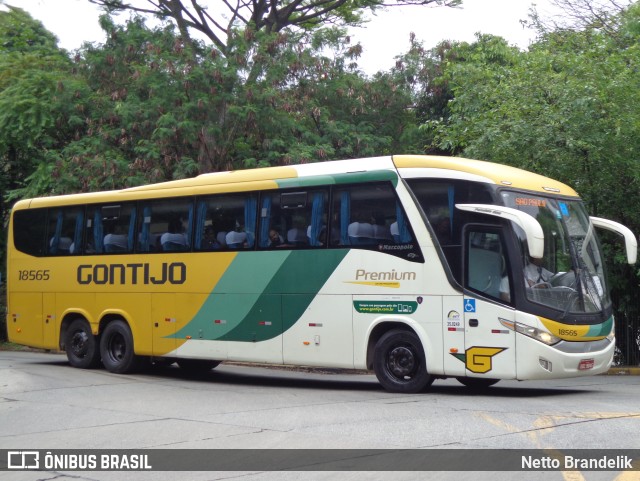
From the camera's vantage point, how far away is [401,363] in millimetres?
13930

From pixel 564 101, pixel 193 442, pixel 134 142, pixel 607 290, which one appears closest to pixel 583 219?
pixel 607 290

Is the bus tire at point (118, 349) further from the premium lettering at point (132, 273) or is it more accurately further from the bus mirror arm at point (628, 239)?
the bus mirror arm at point (628, 239)

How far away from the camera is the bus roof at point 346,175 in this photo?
1355cm

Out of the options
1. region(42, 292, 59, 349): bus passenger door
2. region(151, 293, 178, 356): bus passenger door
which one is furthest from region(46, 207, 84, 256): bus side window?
region(151, 293, 178, 356): bus passenger door

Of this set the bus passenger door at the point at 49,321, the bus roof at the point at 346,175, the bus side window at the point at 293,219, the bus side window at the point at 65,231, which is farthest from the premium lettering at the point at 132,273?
the bus side window at the point at 293,219

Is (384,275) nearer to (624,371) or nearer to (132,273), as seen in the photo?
(132,273)

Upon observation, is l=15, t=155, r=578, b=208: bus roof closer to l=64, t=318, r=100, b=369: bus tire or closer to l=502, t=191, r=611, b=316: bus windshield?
l=502, t=191, r=611, b=316: bus windshield

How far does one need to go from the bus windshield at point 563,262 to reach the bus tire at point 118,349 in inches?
336

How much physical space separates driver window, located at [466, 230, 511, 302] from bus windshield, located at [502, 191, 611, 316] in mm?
317

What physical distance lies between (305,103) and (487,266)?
1418cm

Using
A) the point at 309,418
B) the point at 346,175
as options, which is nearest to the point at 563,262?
the point at 346,175

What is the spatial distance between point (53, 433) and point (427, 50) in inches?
901

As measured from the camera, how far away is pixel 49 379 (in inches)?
666

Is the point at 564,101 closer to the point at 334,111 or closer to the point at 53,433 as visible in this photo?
the point at 334,111
